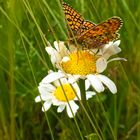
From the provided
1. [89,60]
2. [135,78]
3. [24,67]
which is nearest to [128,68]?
[135,78]

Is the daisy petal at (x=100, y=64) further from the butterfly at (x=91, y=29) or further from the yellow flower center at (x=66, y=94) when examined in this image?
the yellow flower center at (x=66, y=94)

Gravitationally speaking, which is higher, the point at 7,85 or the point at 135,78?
the point at 7,85

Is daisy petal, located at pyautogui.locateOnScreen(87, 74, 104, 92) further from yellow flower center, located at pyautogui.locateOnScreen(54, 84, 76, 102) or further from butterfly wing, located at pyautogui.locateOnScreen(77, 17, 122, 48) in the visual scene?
yellow flower center, located at pyautogui.locateOnScreen(54, 84, 76, 102)

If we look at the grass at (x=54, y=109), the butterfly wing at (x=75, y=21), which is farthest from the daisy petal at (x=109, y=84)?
the grass at (x=54, y=109)

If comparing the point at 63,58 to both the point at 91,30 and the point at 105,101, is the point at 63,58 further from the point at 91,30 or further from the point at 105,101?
the point at 105,101

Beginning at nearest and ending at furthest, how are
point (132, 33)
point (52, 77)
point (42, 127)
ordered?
point (52, 77) → point (42, 127) → point (132, 33)

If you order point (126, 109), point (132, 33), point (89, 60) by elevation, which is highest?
point (89, 60)
